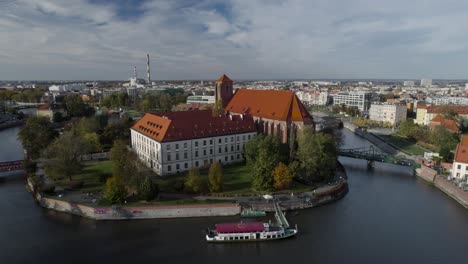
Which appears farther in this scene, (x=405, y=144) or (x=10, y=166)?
(x=405, y=144)

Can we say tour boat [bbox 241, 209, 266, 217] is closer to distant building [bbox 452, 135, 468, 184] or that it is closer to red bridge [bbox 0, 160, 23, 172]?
distant building [bbox 452, 135, 468, 184]

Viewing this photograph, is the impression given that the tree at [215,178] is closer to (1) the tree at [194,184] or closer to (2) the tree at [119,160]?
(1) the tree at [194,184]

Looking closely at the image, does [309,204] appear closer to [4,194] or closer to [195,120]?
[195,120]

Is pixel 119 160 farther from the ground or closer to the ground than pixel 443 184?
farther from the ground

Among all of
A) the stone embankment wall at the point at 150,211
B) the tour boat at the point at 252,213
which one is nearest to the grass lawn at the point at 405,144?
the tour boat at the point at 252,213

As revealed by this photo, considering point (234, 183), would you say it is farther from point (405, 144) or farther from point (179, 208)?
point (405, 144)

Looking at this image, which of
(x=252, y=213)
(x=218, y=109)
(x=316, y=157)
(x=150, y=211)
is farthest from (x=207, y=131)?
(x=150, y=211)

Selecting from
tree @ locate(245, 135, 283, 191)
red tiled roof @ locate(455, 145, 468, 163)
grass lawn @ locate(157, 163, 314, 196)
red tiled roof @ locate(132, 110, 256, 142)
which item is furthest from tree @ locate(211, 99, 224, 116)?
red tiled roof @ locate(455, 145, 468, 163)
